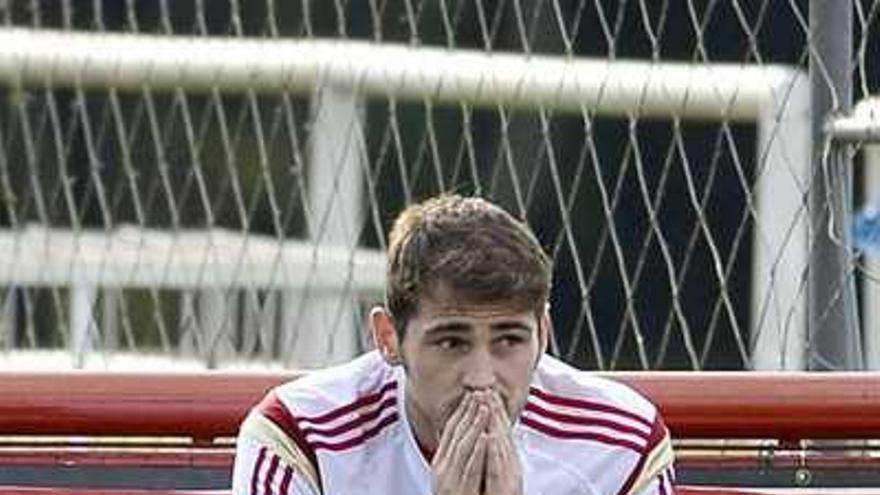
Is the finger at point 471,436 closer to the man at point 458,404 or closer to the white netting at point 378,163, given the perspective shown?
the man at point 458,404

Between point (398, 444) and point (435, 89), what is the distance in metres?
1.99

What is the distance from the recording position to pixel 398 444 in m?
4.42

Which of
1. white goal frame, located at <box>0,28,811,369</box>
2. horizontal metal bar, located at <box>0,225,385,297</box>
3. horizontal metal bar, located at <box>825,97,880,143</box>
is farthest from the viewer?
horizontal metal bar, located at <box>0,225,385,297</box>

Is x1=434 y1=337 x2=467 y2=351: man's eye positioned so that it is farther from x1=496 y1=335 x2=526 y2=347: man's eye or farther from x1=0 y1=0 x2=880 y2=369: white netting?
x1=0 y1=0 x2=880 y2=369: white netting

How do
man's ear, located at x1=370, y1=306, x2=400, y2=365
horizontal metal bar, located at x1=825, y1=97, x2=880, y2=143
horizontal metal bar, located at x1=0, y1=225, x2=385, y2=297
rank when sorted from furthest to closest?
horizontal metal bar, located at x1=0, y1=225, x2=385, y2=297 → horizontal metal bar, located at x1=825, y1=97, x2=880, y2=143 → man's ear, located at x1=370, y1=306, x2=400, y2=365

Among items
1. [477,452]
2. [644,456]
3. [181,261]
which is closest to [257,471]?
[477,452]

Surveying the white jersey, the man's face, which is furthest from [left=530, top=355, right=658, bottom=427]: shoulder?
the man's face

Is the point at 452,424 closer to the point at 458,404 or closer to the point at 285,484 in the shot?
the point at 458,404

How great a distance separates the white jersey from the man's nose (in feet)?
0.54

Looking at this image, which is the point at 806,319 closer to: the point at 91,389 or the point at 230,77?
the point at 91,389

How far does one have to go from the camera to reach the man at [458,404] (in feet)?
13.9

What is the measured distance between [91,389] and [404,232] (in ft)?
3.17

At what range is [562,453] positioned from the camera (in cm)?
444

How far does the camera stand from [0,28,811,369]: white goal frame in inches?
222
